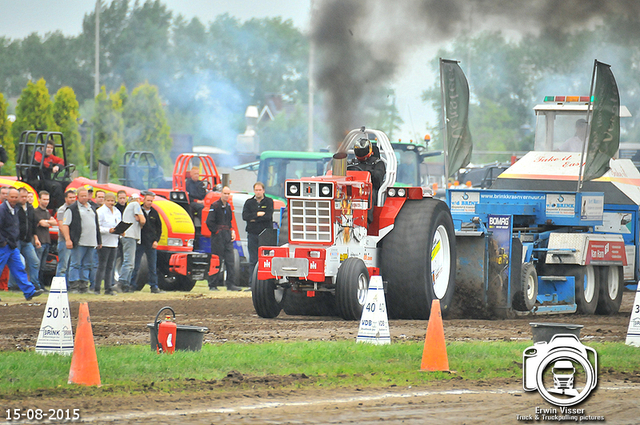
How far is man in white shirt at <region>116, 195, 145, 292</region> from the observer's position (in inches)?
683

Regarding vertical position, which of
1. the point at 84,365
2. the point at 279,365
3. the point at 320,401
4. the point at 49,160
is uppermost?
the point at 49,160

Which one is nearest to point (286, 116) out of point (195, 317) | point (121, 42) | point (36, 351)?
point (121, 42)

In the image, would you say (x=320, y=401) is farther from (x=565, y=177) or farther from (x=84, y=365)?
(x=565, y=177)

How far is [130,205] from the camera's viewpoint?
17406 millimetres

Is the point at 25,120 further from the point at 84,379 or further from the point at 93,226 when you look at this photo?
the point at 84,379

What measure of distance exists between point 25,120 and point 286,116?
25.0m

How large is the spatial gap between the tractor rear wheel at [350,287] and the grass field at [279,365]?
1.83 metres

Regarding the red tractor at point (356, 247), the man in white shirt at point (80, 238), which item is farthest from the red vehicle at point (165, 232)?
the red tractor at point (356, 247)

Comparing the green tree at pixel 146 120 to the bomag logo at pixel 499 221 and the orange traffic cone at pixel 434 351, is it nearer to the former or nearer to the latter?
the bomag logo at pixel 499 221

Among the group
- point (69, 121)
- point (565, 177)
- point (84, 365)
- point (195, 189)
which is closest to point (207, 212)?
point (195, 189)

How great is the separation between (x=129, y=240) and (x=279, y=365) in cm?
957

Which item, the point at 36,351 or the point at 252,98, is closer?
the point at 36,351

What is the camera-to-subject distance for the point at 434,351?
8312 mm

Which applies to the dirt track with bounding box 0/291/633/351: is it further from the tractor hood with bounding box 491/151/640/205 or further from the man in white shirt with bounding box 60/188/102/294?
the tractor hood with bounding box 491/151/640/205
